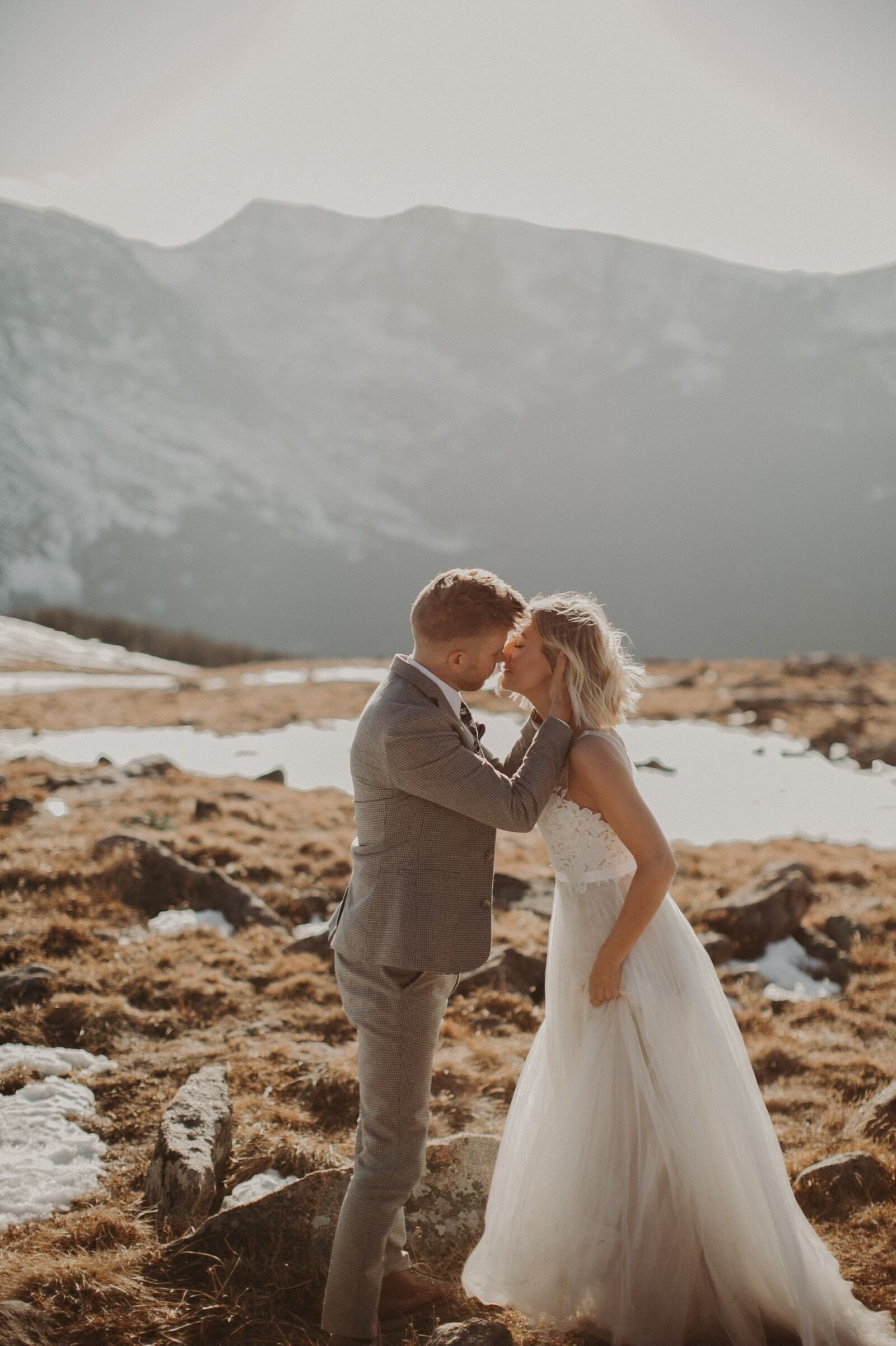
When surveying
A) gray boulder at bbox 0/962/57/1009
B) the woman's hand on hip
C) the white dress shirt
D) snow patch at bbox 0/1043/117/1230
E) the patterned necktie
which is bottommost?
snow patch at bbox 0/1043/117/1230

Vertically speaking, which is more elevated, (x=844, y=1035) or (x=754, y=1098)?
(x=754, y=1098)

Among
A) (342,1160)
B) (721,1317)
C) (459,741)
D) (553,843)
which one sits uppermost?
(459,741)

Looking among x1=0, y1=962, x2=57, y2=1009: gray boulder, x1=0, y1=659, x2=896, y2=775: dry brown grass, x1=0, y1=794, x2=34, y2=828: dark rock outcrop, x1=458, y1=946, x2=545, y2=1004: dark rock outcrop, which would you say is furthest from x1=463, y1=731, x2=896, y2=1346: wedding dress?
x1=0, y1=659, x2=896, y2=775: dry brown grass

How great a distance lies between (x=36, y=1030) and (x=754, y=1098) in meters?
4.18

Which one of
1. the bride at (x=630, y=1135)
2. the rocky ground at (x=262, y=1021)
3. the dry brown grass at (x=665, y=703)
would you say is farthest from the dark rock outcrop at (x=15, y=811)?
the dry brown grass at (x=665, y=703)

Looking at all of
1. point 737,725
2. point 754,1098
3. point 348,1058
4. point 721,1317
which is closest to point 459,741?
point 754,1098

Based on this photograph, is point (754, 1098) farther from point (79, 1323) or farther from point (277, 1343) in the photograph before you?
point (79, 1323)

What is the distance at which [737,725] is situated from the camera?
22.6 m

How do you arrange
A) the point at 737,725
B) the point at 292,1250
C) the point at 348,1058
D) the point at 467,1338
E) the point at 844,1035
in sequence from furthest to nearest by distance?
the point at 737,725
the point at 844,1035
the point at 348,1058
the point at 292,1250
the point at 467,1338

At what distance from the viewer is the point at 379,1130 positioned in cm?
287

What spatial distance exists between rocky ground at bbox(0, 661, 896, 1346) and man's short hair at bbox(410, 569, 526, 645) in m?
2.31

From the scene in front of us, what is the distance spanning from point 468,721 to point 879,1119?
11.2ft

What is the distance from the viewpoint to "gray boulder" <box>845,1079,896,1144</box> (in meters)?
4.46

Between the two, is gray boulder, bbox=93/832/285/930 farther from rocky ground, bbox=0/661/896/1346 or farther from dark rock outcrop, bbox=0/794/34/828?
dark rock outcrop, bbox=0/794/34/828
